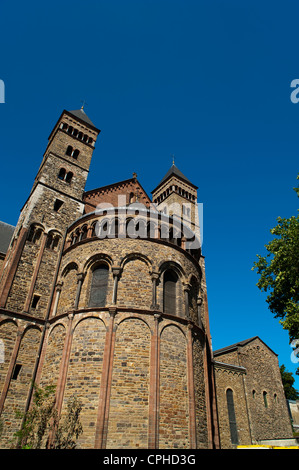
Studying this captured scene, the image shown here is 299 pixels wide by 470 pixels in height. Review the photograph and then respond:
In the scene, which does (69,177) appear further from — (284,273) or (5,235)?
(284,273)

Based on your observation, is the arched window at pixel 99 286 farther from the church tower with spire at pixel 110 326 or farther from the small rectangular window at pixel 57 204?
the small rectangular window at pixel 57 204

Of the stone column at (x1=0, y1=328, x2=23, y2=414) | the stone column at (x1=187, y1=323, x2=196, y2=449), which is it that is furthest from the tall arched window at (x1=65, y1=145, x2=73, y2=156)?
the stone column at (x1=187, y1=323, x2=196, y2=449)

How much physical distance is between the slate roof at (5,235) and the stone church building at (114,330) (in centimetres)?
26

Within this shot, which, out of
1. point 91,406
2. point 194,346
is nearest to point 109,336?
point 91,406

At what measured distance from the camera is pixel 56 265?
1870cm

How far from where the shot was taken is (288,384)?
4769 cm

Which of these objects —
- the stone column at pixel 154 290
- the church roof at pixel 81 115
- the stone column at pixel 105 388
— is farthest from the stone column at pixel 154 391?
the church roof at pixel 81 115

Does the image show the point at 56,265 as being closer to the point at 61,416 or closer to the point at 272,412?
the point at 61,416

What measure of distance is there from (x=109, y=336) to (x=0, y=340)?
589cm

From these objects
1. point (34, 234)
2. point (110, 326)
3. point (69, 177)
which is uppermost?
point (69, 177)

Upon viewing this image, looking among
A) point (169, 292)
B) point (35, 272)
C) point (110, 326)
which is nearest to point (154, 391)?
point (110, 326)

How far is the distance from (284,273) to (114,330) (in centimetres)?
926

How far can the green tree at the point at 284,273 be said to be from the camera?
48.8 ft

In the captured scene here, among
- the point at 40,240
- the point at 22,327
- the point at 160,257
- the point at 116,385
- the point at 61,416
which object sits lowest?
the point at 61,416
